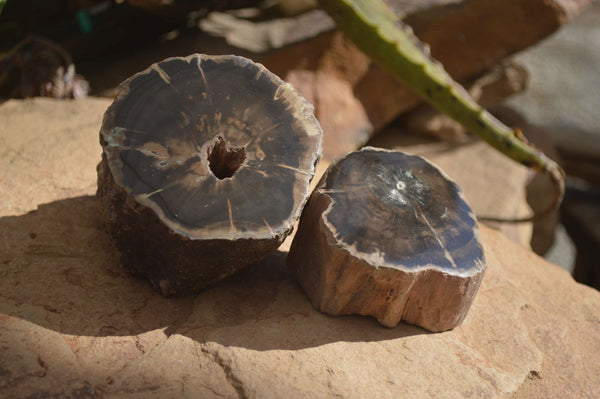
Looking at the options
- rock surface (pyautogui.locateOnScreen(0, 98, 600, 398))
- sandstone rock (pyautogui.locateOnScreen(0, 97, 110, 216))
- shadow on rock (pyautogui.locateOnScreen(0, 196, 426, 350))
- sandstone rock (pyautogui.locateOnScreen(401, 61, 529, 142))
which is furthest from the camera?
sandstone rock (pyautogui.locateOnScreen(401, 61, 529, 142))

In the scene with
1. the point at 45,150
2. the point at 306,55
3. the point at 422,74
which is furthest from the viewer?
the point at 306,55

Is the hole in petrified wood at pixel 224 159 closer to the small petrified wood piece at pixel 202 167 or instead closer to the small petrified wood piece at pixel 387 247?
the small petrified wood piece at pixel 202 167

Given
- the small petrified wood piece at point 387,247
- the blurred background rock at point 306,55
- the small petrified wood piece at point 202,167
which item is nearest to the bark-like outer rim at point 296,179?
the small petrified wood piece at point 202,167

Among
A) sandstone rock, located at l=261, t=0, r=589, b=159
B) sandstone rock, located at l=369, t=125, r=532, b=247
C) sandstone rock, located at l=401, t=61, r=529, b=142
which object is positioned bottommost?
sandstone rock, located at l=369, t=125, r=532, b=247

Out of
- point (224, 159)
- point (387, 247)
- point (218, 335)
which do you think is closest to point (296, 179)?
point (224, 159)

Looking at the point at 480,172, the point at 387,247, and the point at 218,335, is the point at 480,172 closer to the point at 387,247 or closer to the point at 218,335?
the point at 387,247

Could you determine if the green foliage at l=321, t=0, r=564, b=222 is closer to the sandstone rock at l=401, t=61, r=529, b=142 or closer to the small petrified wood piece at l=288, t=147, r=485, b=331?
the small petrified wood piece at l=288, t=147, r=485, b=331

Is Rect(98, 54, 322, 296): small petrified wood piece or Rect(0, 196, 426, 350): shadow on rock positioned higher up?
Rect(98, 54, 322, 296): small petrified wood piece

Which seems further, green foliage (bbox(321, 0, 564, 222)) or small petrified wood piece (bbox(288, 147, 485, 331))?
green foliage (bbox(321, 0, 564, 222))

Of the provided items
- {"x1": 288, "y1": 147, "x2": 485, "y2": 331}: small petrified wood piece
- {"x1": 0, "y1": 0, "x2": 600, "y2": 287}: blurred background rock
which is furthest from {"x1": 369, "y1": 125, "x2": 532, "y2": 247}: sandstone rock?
{"x1": 288, "y1": 147, "x2": 485, "y2": 331}: small petrified wood piece
